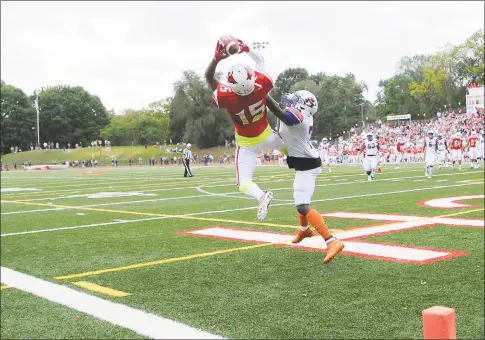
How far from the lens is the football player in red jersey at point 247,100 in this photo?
6.63ft

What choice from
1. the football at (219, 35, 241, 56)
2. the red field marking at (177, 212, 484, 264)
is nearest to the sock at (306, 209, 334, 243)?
the football at (219, 35, 241, 56)

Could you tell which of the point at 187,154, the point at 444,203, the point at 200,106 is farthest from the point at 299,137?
the point at 444,203

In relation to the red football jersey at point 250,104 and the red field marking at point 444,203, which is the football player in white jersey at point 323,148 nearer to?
the red football jersey at point 250,104

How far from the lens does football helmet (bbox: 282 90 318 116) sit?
7.23ft

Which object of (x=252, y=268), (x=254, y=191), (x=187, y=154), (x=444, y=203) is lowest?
(x=252, y=268)

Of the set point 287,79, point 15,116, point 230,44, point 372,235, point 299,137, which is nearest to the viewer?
point 230,44

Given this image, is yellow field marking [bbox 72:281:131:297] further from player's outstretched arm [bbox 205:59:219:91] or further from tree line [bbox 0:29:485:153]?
player's outstretched arm [bbox 205:59:219:91]

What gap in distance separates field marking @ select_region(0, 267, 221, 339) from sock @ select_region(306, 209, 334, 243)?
1081 cm

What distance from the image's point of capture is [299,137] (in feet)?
7.20

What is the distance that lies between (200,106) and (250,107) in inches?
33.3

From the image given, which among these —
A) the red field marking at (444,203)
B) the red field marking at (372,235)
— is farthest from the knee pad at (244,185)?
the red field marking at (444,203)

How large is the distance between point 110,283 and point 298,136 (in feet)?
52.9

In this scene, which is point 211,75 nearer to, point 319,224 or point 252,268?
point 319,224

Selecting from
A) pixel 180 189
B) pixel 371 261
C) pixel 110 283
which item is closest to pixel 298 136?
pixel 110 283
